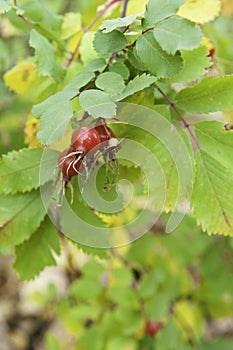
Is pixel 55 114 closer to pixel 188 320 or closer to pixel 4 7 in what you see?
pixel 4 7

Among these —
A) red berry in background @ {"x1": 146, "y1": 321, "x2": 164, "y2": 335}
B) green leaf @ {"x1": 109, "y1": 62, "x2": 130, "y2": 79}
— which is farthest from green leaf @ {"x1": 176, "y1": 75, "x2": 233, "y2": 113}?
red berry in background @ {"x1": 146, "y1": 321, "x2": 164, "y2": 335}

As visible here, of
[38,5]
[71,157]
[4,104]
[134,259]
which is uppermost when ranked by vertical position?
[4,104]

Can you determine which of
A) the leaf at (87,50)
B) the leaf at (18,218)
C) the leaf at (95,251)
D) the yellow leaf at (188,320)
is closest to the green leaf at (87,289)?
the yellow leaf at (188,320)

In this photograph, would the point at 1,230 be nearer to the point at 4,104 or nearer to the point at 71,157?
the point at 71,157

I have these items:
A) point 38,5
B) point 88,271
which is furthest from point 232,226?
point 88,271

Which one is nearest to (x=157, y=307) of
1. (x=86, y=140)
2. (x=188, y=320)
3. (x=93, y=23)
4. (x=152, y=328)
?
(x=152, y=328)

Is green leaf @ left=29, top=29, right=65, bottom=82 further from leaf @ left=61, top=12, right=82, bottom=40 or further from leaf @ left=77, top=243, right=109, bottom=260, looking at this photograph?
leaf @ left=77, top=243, right=109, bottom=260
